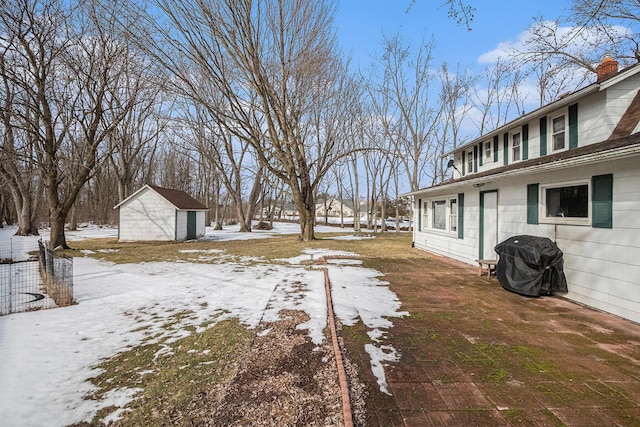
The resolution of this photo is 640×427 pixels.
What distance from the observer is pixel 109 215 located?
3562 cm

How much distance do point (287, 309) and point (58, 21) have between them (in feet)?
47.9

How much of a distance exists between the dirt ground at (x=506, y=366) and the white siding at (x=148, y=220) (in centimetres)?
1583

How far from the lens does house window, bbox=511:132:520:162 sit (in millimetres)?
9141

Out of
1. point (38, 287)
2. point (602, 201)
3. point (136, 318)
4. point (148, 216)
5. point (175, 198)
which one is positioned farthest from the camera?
point (175, 198)

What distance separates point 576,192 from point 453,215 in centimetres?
527

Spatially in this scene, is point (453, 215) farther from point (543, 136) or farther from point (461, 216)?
point (543, 136)

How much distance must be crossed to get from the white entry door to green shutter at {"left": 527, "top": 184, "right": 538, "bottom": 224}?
129cm

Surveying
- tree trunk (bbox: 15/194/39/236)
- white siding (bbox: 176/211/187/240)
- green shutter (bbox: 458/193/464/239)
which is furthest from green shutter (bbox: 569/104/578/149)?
tree trunk (bbox: 15/194/39/236)

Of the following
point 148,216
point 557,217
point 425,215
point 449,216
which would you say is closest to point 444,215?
point 449,216

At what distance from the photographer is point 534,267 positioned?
5.78 meters

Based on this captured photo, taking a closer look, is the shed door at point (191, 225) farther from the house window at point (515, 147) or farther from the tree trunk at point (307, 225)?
the house window at point (515, 147)

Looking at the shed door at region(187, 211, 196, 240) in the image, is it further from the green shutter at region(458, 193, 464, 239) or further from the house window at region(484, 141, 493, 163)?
the house window at region(484, 141, 493, 163)

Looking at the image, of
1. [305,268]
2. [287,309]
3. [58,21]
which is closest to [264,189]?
[58,21]

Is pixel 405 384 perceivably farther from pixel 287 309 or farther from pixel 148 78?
pixel 148 78
